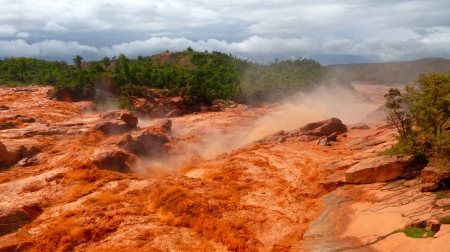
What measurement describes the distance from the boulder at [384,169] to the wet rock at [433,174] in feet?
3.23

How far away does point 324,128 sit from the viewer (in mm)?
26406

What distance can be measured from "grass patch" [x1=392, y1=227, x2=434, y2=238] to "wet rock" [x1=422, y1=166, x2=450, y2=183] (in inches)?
128

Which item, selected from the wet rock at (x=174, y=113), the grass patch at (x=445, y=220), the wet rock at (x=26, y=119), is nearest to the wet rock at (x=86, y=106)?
the wet rock at (x=26, y=119)

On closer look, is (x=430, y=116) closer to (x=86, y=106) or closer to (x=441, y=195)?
(x=441, y=195)

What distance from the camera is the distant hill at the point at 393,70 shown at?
87750 millimetres

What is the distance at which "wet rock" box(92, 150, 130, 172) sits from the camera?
18.7m

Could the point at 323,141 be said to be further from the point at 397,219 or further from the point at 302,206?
the point at 397,219

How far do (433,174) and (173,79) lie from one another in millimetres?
35211

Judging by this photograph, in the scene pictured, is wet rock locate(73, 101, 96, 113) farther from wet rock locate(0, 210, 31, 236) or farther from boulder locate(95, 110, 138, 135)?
wet rock locate(0, 210, 31, 236)

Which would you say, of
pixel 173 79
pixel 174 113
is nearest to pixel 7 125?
pixel 174 113

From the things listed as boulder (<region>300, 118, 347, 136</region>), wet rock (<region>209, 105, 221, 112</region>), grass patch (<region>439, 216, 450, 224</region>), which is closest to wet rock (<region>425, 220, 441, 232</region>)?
grass patch (<region>439, 216, 450, 224</region>)

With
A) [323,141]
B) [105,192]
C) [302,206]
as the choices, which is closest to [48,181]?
[105,192]

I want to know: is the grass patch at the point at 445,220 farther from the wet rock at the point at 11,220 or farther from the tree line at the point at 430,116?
the wet rock at the point at 11,220

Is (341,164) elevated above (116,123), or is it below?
below
